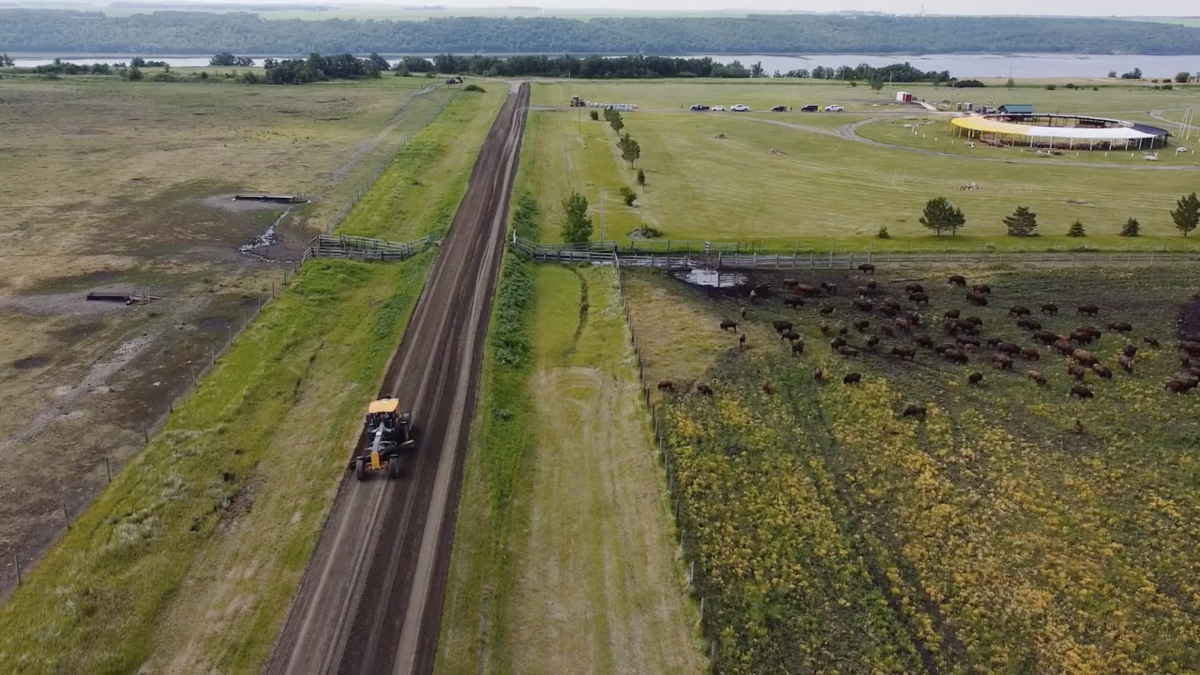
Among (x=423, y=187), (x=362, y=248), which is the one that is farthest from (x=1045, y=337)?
(x=423, y=187)

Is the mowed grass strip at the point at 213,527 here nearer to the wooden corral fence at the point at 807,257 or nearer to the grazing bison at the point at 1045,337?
the wooden corral fence at the point at 807,257

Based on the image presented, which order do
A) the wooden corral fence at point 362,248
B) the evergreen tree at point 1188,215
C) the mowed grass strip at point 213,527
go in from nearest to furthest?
the mowed grass strip at point 213,527
the wooden corral fence at point 362,248
the evergreen tree at point 1188,215

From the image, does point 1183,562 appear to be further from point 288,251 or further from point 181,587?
point 288,251

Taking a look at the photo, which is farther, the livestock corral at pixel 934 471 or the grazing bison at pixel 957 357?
the grazing bison at pixel 957 357

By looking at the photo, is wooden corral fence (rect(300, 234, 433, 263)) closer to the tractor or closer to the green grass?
the green grass

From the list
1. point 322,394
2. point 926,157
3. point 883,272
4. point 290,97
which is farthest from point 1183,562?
point 290,97

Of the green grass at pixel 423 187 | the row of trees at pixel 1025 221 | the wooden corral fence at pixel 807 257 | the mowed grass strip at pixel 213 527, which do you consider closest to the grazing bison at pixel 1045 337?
the wooden corral fence at pixel 807 257
